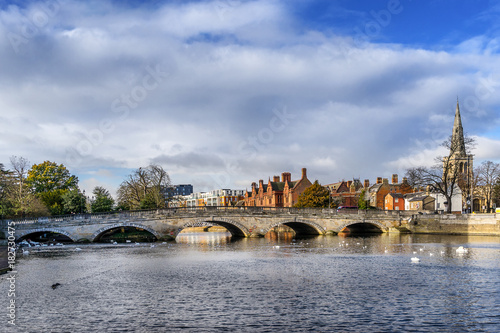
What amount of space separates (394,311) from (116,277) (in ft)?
52.9

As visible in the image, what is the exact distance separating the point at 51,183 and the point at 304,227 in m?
44.0

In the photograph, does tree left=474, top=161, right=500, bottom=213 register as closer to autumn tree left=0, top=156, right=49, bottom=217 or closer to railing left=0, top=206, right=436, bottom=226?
railing left=0, top=206, right=436, bottom=226

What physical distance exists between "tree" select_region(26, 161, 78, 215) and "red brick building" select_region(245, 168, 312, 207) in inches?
1901

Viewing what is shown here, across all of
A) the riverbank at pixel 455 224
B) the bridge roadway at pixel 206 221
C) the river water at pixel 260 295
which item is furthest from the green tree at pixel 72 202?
the riverbank at pixel 455 224

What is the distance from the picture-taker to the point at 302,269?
92.4 ft

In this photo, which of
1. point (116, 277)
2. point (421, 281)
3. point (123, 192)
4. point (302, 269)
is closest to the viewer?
point (421, 281)

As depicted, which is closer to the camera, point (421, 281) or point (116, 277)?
point (421, 281)

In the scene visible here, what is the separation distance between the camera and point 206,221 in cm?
5562

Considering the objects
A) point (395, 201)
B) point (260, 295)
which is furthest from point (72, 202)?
point (395, 201)

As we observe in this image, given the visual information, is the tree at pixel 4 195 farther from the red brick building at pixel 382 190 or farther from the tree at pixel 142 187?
the red brick building at pixel 382 190

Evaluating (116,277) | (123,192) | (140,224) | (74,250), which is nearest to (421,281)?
(116,277)

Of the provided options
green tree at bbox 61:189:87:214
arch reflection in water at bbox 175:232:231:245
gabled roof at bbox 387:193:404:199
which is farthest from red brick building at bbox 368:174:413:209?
green tree at bbox 61:189:87:214

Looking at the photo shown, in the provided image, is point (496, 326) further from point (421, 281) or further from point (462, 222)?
point (462, 222)

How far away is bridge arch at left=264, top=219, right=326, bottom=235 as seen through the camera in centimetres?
6169
